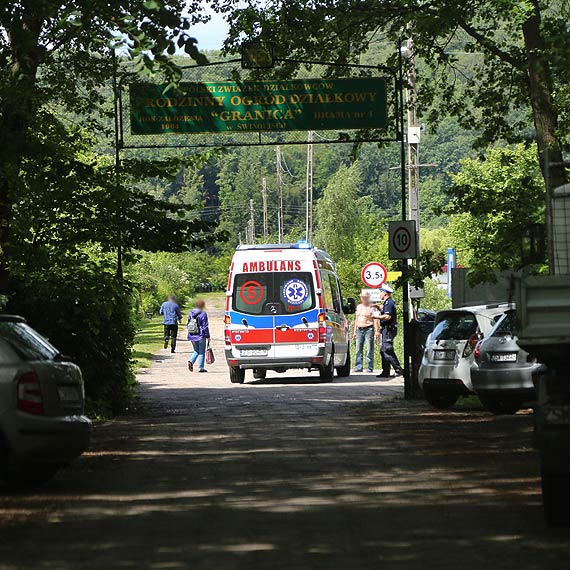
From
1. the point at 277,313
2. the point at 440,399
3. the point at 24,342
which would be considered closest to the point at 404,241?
the point at 440,399

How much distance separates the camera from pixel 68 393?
11.4 meters

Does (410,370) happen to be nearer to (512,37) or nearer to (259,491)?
(512,37)

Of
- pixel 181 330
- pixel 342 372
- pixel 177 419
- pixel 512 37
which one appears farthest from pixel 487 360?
pixel 181 330

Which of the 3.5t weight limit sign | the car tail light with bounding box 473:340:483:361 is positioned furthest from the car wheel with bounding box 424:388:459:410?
the 3.5t weight limit sign

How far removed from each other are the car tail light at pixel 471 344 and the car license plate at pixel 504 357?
1.59 meters

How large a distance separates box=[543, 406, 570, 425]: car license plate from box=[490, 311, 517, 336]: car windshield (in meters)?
9.44

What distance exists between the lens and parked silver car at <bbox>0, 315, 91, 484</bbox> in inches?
420

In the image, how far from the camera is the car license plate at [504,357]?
1825 centimetres

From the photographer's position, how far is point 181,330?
63594 millimetres

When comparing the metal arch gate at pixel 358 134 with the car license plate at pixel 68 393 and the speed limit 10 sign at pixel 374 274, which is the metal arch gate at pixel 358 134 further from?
the car license plate at pixel 68 393

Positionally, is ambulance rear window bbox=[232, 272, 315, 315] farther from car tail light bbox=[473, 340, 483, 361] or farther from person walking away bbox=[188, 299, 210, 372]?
car tail light bbox=[473, 340, 483, 361]

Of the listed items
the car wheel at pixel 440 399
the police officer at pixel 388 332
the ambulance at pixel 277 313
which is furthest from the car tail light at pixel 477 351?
the ambulance at pixel 277 313

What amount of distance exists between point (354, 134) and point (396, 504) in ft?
49.3

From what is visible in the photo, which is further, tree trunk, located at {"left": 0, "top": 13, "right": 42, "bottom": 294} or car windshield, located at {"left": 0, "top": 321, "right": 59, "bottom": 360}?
tree trunk, located at {"left": 0, "top": 13, "right": 42, "bottom": 294}
